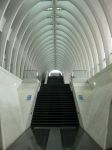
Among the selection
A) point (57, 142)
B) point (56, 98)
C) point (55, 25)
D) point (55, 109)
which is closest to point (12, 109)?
point (57, 142)

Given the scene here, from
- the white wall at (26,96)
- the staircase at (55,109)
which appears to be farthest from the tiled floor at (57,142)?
the staircase at (55,109)

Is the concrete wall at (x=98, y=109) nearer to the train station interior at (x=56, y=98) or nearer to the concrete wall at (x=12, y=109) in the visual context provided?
the train station interior at (x=56, y=98)

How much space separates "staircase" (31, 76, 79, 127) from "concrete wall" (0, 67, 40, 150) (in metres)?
0.67

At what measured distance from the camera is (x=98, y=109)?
29.8ft

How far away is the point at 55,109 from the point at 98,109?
16.5 feet

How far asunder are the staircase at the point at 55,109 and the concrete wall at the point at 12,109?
2.18 feet

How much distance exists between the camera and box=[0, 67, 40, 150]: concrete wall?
7.51 metres

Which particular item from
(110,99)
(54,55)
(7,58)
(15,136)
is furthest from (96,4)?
(54,55)

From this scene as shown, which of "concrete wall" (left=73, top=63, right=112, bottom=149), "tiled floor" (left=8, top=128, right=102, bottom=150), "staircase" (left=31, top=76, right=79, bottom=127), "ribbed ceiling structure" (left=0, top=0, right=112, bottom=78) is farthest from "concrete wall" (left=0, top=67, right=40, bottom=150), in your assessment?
"concrete wall" (left=73, top=63, right=112, bottom=149)

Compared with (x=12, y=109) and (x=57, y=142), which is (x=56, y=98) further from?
(x=57, y=142)

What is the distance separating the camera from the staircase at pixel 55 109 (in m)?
12.2

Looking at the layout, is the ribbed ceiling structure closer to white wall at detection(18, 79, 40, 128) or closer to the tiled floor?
white wall at detection(18, 79, 40, 128)

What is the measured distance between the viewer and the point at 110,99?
7.70 m

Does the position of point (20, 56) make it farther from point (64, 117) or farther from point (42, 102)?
point (64, 117)
